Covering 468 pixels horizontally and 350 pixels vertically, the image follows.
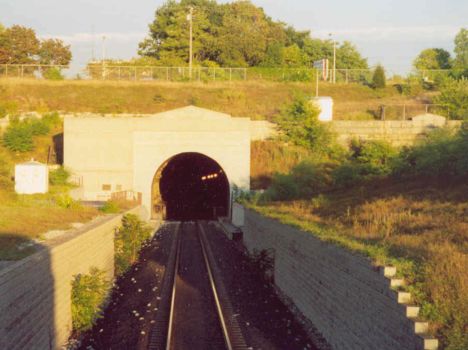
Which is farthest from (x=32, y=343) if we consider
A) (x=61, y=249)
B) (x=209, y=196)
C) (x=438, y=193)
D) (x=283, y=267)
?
(x=209, y=196)

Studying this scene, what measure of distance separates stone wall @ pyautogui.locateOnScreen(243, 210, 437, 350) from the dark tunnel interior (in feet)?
109

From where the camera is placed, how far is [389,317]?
9156mm

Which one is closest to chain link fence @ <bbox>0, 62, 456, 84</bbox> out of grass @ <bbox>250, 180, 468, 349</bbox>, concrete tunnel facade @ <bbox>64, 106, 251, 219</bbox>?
concrete tunnel facade @ <bbox>64, 106, 251, 219</bbox>

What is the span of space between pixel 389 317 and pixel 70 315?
286 inches

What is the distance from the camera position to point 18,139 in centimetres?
4984

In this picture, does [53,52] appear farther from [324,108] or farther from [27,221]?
[27,221]

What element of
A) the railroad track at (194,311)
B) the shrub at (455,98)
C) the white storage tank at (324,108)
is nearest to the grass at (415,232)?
the railroad track at (194,311)

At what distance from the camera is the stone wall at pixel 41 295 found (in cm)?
929

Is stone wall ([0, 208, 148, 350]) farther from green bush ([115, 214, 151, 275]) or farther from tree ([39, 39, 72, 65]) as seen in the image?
tree ([39, 39, 72, 65])

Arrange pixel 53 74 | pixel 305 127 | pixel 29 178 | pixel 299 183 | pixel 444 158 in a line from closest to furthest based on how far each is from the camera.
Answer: pixel 444 158, pixel 299 183, pixel 29 178, pixel 305 127, pixel 53 74

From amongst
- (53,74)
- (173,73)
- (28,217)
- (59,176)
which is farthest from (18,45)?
(28,217)

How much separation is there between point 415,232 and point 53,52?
280 feet

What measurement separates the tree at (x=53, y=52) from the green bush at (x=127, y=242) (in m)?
68.3

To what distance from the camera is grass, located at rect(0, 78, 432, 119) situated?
64188 mm
